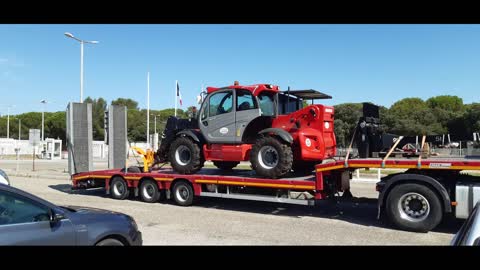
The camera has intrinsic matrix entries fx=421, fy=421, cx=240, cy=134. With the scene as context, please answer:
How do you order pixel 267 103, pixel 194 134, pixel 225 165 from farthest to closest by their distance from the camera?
pixel 225 165
pixel 194 134
pixel 267 103

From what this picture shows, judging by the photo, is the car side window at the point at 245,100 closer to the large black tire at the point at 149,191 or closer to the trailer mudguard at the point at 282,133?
the trailer mudguard at the point at 282,133

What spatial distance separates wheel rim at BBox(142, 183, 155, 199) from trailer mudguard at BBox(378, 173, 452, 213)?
682cm

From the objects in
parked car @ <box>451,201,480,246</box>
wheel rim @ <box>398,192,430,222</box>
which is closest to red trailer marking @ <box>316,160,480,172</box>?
wheel rim @ <box>398,192,430,222</box>

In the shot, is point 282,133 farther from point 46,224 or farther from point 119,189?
point 46,224

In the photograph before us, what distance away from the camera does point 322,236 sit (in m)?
8.17

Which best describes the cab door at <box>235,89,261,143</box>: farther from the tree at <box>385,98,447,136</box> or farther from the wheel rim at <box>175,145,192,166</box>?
the tree at <box>385,98,447,136</box>

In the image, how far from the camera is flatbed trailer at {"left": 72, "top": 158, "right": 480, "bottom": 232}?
8.15 metres

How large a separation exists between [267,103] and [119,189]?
558 centimetres

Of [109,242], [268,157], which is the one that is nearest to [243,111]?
[268,157]

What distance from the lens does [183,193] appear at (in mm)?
11977
